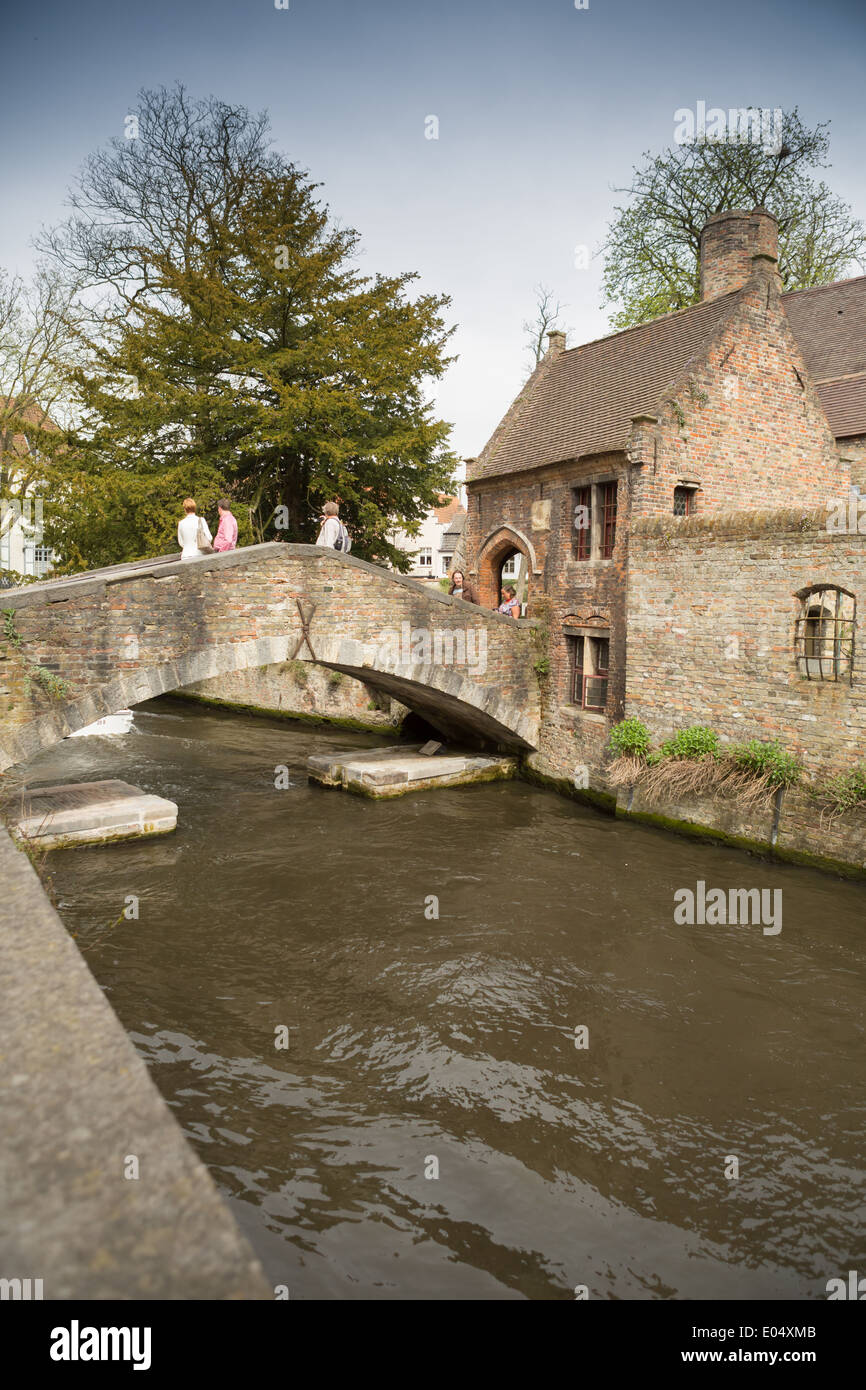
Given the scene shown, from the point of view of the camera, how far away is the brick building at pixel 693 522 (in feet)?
36.8

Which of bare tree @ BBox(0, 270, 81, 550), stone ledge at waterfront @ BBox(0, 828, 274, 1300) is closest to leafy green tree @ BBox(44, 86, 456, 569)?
bare tree @ BBox(0, 270, 81, 550)

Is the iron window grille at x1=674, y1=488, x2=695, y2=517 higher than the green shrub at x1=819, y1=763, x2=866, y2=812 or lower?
higher

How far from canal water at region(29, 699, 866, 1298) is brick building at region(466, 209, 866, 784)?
99.1 inches

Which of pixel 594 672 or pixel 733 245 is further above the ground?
pixel 733 245

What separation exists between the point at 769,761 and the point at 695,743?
119 centimetres

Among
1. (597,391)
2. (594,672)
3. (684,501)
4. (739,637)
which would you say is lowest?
(594,672)

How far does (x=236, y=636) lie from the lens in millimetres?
11805

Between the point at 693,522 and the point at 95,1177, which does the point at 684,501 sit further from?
the point at 95,1177

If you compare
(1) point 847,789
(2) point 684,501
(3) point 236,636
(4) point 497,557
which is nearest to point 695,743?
(1) point 847,789

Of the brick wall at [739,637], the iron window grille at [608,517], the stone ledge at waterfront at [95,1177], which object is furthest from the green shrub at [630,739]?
the stone ledge at waterfront at [95,1177]

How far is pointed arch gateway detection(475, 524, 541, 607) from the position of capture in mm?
16031

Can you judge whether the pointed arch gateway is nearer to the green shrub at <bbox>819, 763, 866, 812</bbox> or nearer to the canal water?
the canal water

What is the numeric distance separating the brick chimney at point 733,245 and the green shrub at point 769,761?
926cm
